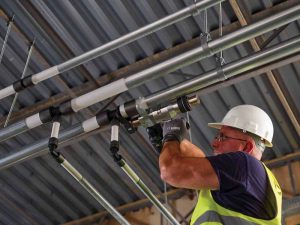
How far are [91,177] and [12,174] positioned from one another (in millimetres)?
1490

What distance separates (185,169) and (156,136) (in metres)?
0.66

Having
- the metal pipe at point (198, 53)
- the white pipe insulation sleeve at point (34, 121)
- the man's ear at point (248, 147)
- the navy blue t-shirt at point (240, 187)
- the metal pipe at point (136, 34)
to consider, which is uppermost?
the metal pipe at point (136, 34)

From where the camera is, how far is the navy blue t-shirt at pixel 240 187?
10.6 feet

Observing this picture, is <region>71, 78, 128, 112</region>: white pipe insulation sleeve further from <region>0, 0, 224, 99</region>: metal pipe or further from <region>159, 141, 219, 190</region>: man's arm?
<region>159, 141, 219, 190</region>: man's arm

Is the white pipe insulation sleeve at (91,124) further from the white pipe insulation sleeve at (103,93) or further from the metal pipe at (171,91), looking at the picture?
the white pipe insulation sleeve at (103,93)

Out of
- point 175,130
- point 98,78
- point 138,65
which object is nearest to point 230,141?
point 175,130

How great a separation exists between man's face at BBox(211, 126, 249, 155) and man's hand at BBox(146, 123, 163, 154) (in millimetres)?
451

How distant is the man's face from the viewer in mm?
3910

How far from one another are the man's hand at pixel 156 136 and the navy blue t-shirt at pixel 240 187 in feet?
2.28

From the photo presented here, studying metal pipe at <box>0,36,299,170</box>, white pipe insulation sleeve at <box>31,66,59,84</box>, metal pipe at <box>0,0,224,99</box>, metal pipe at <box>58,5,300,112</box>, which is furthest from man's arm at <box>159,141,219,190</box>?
white pipe insulation sleeve at <box>31,66,59,84</box>

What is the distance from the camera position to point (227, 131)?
407cm

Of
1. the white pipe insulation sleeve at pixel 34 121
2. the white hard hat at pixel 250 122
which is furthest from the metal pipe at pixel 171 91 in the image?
the white hard hat at pixel 250 122

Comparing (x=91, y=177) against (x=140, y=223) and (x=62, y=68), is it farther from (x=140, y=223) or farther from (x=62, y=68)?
(x=62, y=68)

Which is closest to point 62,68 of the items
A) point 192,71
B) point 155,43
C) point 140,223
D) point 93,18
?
point 93,18
